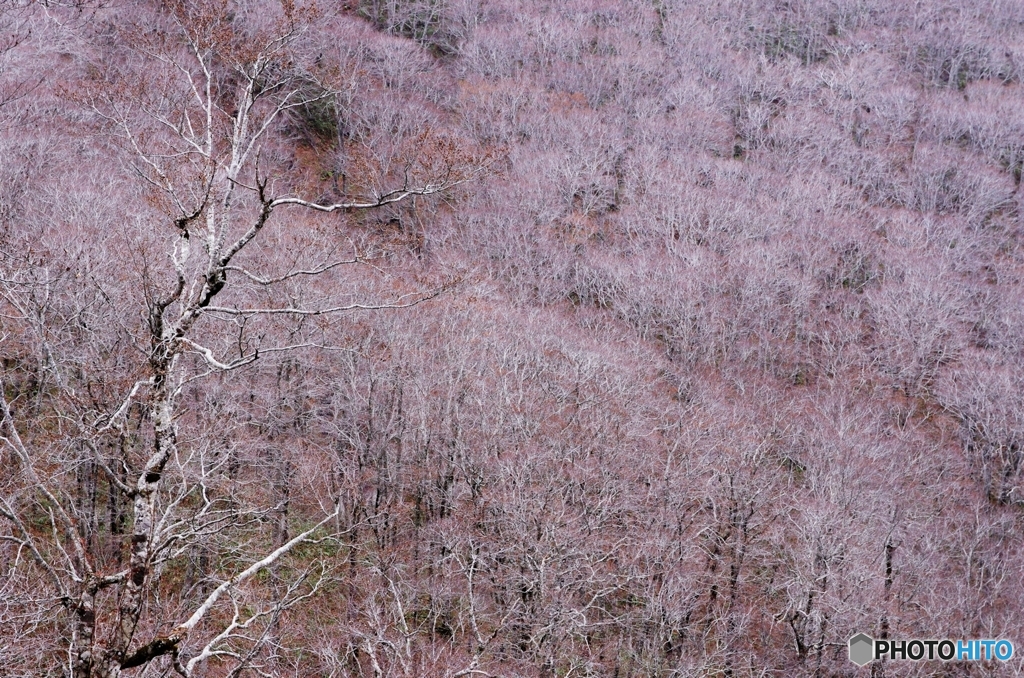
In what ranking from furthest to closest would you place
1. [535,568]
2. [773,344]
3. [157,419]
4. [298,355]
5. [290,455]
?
[773,344]
[298,355]
[290,455]
[535,568]
[157,419]

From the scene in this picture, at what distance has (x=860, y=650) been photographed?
71.2 feet

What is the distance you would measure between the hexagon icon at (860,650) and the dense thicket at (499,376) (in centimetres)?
61

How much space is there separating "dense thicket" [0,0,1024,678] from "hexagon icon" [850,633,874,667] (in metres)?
0.61

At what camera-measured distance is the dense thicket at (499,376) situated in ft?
37.0

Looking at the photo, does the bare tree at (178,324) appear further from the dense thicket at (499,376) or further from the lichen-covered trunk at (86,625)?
the dense thicket at (499,376)

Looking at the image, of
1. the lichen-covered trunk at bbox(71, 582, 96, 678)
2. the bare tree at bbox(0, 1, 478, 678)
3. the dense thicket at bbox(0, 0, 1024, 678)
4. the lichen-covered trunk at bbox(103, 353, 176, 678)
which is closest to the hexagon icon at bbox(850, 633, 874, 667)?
the dense thicket at bbox(0, 0, 1024, 678)

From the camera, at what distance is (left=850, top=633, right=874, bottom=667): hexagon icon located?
851 inches

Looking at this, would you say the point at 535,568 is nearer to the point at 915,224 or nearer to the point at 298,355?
the point at 298,355

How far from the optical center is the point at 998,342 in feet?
133

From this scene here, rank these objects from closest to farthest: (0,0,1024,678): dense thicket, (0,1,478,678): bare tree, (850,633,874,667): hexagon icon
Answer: (0,1,478,678): bare tree → (0,0,1024,678): dense thicket → (850,633,874,667): hexagon icon

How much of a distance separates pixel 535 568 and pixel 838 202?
4064cm

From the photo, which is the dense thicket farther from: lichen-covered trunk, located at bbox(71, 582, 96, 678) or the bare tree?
lichen-covered trunk, located at bbox(71, 582, 96, 678)

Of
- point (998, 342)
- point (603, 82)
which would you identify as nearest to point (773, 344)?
point (998, 342)

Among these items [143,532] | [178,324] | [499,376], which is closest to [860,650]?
[499,376]
